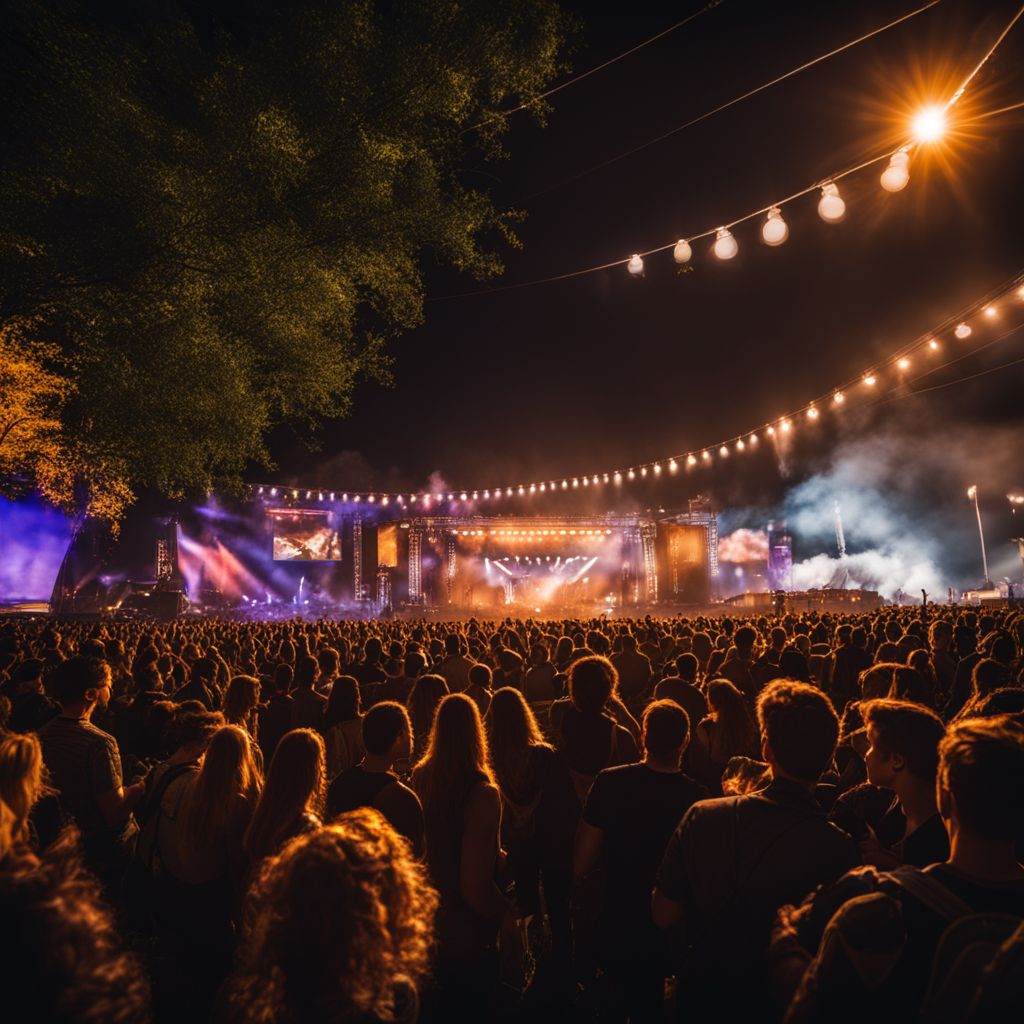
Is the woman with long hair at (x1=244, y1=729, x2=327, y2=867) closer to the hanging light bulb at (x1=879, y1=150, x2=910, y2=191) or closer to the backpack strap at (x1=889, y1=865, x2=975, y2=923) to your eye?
the backpack strap at (x1=889, y1=865, x2=975, y2=923)

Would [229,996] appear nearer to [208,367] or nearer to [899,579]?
[208,367]

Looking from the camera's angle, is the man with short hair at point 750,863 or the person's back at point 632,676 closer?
the man with short hair at point 750,863

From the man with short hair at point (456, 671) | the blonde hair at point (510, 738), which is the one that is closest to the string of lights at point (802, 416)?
the man with short hair at point (456, 671)

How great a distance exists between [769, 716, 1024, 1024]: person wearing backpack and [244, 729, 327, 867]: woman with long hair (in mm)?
1942

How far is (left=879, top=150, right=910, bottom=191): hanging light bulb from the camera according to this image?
8.35 metres

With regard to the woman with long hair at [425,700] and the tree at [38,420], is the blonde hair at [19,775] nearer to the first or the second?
the woman with long hair at [425,700]

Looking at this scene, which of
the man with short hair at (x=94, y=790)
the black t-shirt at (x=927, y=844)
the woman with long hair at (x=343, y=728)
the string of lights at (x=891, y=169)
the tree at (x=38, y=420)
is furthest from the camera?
the tree at (x=38, y=420)

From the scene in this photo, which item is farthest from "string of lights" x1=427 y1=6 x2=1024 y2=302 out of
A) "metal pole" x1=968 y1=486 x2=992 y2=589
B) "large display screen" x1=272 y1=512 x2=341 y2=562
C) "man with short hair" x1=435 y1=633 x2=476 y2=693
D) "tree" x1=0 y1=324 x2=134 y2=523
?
"large display screen" x1=272 y1=512 x2=341 y2=562

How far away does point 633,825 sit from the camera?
116 inches

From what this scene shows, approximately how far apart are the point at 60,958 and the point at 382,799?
2021 millimetres

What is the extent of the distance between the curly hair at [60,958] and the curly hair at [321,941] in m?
0.24

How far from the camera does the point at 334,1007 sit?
1.29 metres

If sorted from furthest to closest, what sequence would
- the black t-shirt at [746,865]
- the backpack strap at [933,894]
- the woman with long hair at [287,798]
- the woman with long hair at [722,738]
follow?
the woman with long hair at [722,738] → the woman with long hair at [287,798] → the black t-shirt at [746,865] → the backpack strap at [933,894]

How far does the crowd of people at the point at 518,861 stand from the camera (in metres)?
1.29
